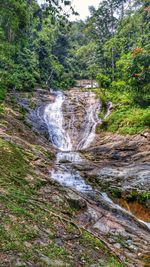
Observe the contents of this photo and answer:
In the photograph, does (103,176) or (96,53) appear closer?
(103,176)

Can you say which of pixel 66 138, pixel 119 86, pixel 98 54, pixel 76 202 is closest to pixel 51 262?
pixel 76 202

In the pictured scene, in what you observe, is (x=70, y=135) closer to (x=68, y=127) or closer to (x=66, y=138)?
(x=66, y=138)

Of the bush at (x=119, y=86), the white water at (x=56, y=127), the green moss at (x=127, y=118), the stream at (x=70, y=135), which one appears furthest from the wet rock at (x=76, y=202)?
the bush at (x=119, y=86)

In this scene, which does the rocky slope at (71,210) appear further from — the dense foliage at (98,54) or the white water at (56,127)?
the dense foliage at (98,54)

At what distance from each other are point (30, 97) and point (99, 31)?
89.4 ft

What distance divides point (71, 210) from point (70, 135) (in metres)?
13.0

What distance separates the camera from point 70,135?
20828mm

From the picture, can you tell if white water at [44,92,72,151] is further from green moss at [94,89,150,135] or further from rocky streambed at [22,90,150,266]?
green moss at [94,89,150,135]

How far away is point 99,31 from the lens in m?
47.5

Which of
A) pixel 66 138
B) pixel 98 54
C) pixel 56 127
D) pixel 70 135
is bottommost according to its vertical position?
pixel 66 138

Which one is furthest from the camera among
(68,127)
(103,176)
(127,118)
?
(68,127)

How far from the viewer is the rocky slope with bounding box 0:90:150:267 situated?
5156 millimetres

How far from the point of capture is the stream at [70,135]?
11.8 m

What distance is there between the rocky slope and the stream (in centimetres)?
49
